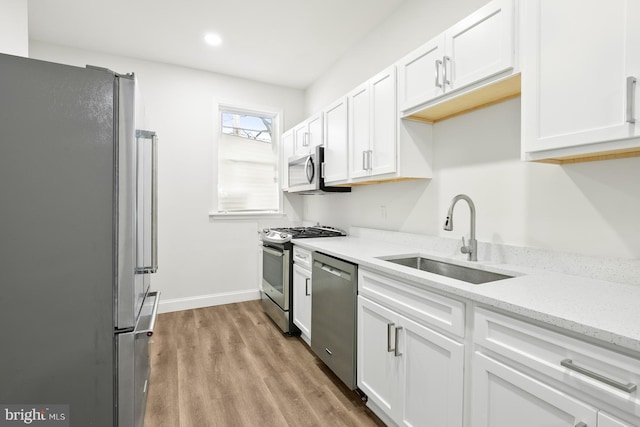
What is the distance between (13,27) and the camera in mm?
1795

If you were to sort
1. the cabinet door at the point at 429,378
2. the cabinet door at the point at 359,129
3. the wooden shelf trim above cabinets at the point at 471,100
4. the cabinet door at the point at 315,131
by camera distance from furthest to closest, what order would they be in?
the cabinet door at the point at 315,131 < the cabinet door at the point at 359,129 < the wooden shelf trim above cabinets at the point at 471,100 < the cabinet door at the point at 429,378

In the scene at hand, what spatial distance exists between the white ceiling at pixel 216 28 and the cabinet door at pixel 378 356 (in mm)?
2432

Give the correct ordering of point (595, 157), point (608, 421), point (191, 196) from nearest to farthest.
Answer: point (608, 421) → point (595, 157) → point (191, 196)

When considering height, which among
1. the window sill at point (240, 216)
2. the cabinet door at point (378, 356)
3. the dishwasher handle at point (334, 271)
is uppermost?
the window sill at point (240, 216)

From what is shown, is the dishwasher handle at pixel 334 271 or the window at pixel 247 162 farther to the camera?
the window at pixel 247 162

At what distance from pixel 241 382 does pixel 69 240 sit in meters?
1.51

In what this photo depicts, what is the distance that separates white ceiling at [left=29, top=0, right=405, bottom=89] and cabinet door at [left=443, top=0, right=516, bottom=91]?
121 cm

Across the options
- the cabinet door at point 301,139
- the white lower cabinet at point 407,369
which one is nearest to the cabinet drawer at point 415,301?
the white lower cabinet at point 407,369

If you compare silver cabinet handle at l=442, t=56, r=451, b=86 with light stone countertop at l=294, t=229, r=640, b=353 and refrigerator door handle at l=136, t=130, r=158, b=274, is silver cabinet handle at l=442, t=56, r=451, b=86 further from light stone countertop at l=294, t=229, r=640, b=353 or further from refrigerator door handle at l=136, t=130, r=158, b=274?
A: refrigerator door handle at l=136, t=130, r=158, b=274

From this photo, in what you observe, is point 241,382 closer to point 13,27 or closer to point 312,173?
point 312,173

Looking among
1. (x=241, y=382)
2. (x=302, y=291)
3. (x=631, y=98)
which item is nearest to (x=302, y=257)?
(x=302, y=291)

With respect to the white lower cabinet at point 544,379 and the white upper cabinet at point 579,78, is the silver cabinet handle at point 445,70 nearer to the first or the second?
the white upper cabinet at point 579,78

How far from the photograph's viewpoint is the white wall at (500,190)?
1295mm

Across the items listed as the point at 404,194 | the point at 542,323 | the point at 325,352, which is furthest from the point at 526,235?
the point at 325,352
